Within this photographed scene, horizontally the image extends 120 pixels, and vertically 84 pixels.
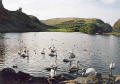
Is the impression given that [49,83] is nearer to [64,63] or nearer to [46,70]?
[46,70]

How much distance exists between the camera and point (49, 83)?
41.6 m

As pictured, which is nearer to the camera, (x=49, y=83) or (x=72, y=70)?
(x=49, y=83)

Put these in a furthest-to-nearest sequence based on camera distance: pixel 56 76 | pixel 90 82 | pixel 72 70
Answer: pixel 72 70, pixel 56 76, pixel 90 82

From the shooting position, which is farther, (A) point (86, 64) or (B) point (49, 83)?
(A) point (86, 64)

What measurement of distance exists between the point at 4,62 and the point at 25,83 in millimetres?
25622

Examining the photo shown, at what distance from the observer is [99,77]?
41938mm

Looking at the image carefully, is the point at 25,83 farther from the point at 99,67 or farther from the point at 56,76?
the point at 99,67

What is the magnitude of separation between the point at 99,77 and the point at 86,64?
26947 millimetres

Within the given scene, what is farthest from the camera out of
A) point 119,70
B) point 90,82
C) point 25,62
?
point 25,62

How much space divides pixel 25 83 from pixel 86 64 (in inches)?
1212

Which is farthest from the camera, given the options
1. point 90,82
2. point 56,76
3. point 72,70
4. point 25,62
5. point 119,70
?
point 25,62

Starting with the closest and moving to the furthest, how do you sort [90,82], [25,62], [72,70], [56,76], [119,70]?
[90,82]
[56,76]
[72,70]
[119,70]
[25,62]

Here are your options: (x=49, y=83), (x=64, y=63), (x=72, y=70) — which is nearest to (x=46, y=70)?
(x=72, y=70)

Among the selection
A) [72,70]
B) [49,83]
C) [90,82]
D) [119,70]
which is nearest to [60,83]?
[49,83]
